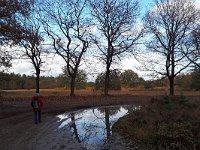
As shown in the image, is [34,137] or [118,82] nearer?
[34,137]

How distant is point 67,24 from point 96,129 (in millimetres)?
33152

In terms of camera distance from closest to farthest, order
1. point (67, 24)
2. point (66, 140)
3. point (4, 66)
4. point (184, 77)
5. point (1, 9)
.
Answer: point (66, 140), point (1, 9), point (4, 66), point (67, 24), point (184, 77)

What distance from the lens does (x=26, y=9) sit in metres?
26.6

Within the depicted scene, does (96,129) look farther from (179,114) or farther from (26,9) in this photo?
(26,9)

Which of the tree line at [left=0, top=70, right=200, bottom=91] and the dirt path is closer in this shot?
the dirt path

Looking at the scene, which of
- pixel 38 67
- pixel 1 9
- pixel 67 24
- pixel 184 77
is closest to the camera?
pixel 1 9

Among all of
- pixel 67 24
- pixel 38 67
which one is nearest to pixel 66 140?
pixel 67 24

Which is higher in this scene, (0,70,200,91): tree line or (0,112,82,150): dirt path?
(0,70,200,91): tree line

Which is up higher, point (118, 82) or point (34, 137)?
point (118, 82)

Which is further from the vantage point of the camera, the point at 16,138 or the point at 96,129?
the point at 96,129

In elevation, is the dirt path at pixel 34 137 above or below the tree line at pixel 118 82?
below

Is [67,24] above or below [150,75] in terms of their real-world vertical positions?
above

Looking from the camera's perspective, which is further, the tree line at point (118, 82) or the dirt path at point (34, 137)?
the tree line at point (118, 82)

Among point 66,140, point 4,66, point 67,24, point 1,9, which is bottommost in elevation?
point 66,140
